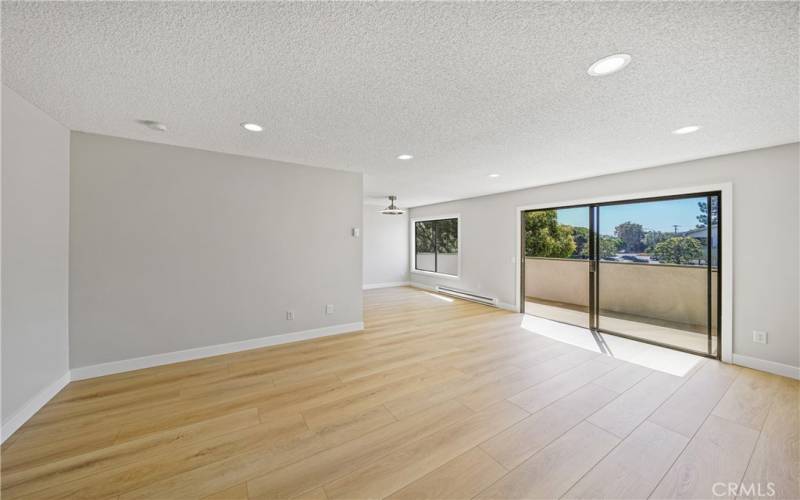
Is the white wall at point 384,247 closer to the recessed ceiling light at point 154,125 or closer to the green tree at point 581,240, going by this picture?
the green tree at point 581,240

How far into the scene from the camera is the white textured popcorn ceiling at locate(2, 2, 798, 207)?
4.23ft

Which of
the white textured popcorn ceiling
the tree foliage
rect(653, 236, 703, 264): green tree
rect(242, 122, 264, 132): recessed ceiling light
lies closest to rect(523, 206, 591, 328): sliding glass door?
rect(653, 236, 703, 264): green tree

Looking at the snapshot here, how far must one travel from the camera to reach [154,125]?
8.38 feet

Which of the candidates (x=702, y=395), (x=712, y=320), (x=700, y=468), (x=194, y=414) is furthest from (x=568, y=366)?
(x=194, y=414)

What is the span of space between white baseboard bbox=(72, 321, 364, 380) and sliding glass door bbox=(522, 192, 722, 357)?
3799 millimetres

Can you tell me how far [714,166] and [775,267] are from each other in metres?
1.21

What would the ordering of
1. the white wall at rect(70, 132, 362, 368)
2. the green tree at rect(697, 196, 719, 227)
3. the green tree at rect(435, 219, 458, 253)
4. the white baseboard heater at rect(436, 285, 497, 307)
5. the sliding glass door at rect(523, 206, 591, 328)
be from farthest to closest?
the green tree at rect(435, 219, 458, 253)
the white baseboard heater at rect(436, 285, 497, 307)
the sliding glass door at rect(523, 206, 591, 328)
the green tree at rect(697, 196, 719, 227)
the white wall at rect(70, 132, 362, 368)

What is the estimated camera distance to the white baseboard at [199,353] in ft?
9.17

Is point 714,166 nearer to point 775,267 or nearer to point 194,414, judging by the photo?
point 775,267

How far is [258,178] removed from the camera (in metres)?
3.55

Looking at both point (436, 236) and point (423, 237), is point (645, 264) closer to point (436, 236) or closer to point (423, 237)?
point (436, 236)

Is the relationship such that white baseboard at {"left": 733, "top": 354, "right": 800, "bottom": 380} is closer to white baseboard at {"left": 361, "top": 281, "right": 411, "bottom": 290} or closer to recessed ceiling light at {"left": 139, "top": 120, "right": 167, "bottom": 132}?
recessed ceiling light at {"left": 139, "top": 120, "right": 167, "bottom": 132}

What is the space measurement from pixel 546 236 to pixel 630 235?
137cm

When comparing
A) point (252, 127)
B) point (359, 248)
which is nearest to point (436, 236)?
point (359, 248)
